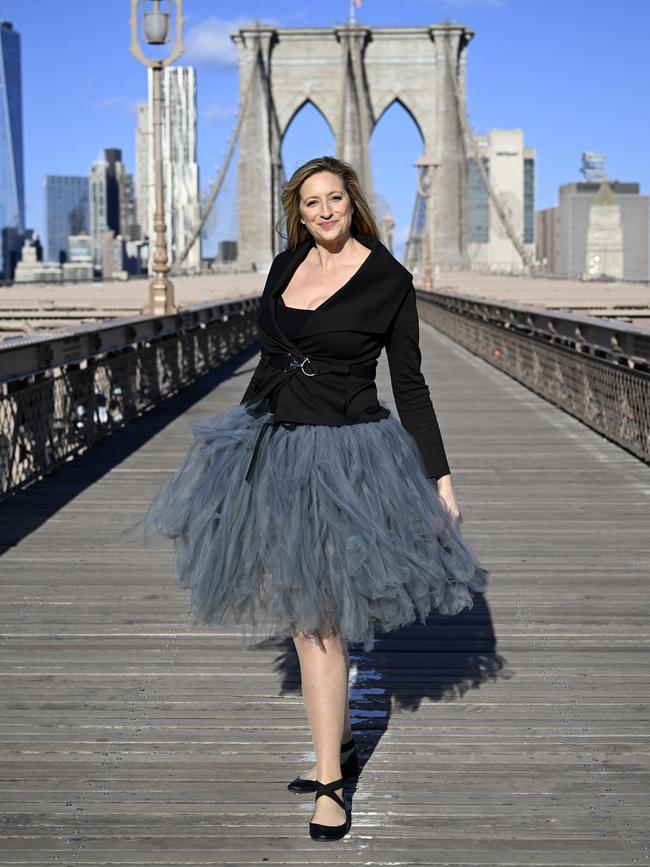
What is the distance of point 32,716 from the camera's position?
167 inches

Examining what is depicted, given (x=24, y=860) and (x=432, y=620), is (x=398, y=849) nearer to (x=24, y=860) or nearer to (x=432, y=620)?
(x=24, y=860)

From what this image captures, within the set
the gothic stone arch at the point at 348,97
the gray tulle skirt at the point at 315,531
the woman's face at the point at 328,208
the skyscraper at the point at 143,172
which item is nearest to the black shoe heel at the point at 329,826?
the gray tulle skirt at the point at 315,531

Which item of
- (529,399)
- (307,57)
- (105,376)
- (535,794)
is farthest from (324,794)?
(307,57)

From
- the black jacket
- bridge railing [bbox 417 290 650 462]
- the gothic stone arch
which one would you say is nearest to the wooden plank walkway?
the black jacket

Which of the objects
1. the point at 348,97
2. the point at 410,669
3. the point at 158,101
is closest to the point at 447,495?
the point at 410,669

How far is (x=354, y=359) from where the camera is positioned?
3.55 m

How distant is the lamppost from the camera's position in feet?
58.3

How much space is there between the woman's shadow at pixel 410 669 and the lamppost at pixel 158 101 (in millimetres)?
12358

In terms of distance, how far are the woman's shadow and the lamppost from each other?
1236cm

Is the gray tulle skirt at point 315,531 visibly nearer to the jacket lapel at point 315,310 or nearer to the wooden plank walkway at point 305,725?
the jacket lapel at point 315,310

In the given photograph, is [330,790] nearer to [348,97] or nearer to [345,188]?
[345,188]

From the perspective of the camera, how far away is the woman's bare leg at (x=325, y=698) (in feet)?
11.2

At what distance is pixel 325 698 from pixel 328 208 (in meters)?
1.16

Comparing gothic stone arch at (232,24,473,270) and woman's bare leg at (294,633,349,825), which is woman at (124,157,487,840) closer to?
woman's bare leg at (294,633,349,825)
